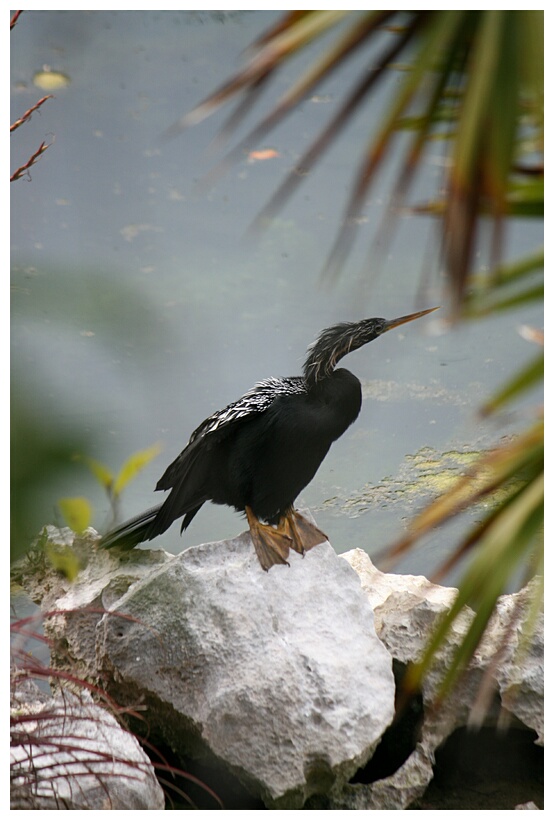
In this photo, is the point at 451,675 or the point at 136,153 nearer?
the point at 451,675

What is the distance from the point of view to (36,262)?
2.20 m

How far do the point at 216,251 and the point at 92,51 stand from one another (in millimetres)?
619

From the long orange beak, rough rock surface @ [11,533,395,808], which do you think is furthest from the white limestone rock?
the long orange beak

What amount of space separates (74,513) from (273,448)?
557mm

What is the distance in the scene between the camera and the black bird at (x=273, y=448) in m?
2.09

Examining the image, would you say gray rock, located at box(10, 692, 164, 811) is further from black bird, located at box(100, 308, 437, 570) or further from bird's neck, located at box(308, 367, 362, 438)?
bird's neck, located at box(308, 367, 362, 438)

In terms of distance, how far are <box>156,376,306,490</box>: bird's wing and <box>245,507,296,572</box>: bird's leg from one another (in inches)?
8.2

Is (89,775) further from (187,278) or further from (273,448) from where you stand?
(187,278)

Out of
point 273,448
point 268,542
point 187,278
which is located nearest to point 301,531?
point 268,542

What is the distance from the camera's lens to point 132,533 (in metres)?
2.21
